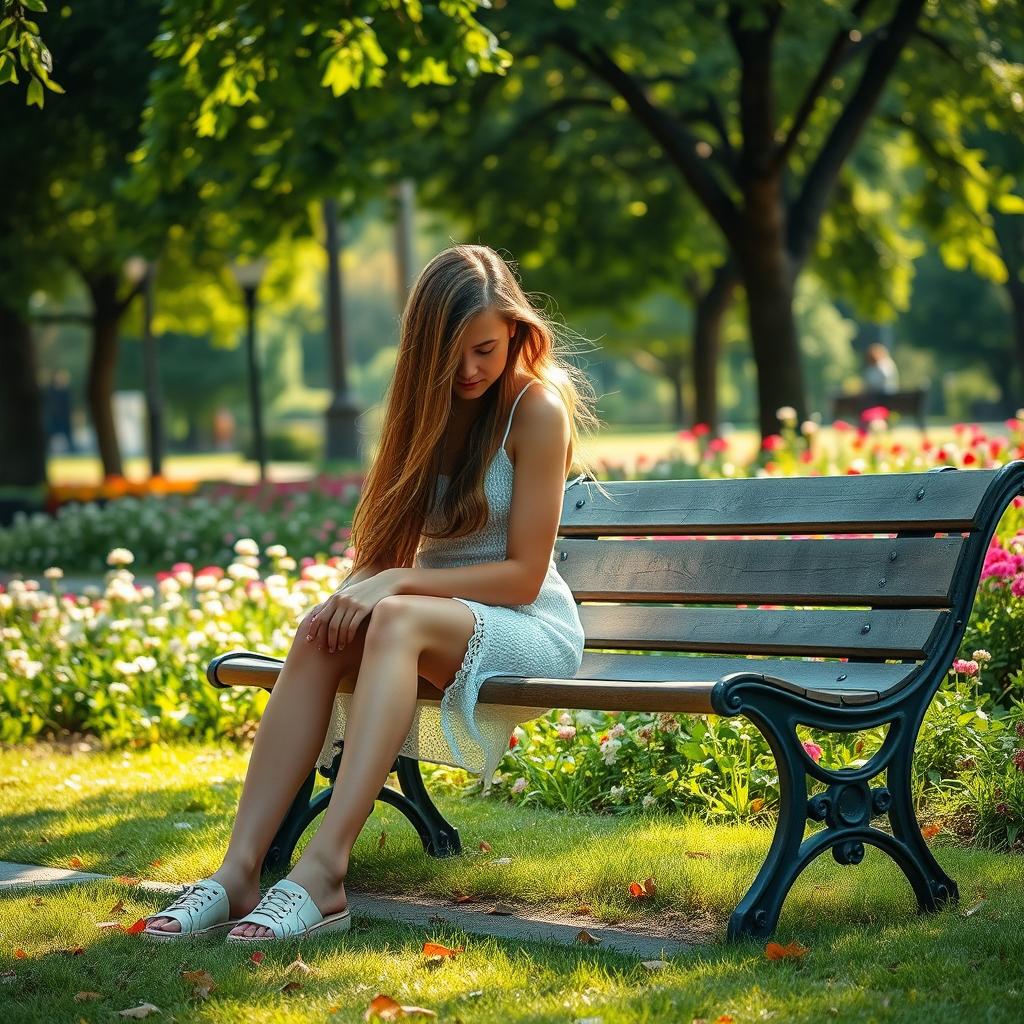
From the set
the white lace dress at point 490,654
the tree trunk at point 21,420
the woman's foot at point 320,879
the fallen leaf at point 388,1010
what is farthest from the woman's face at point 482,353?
the tree trunk at point 21,420

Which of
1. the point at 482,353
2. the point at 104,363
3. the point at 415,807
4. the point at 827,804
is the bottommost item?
the point at 415,807

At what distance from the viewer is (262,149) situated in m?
11.1

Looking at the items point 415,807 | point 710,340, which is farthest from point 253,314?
point 415,807

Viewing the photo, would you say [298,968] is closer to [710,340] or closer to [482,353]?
[482,353]

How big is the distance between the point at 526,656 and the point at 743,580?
698mm

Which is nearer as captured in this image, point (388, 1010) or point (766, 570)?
point (388, 1010)

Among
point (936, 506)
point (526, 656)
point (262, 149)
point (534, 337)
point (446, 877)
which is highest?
point (262, 149)

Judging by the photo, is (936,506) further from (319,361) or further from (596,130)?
(319,361)

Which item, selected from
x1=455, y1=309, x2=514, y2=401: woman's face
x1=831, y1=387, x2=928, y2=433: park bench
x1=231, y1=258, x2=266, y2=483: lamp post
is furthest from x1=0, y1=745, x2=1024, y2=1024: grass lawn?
x1=831, y1=387, x2=928, y2=433: park bench

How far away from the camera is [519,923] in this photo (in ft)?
12.1

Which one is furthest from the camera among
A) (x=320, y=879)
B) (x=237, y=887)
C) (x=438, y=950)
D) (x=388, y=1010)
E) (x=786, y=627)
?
(x=786, y=627)

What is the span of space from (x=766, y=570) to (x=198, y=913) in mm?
1682

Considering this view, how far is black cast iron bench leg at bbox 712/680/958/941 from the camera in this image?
10.9 ft

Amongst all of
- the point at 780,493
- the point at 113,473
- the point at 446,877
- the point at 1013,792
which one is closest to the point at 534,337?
the point at 780,493
